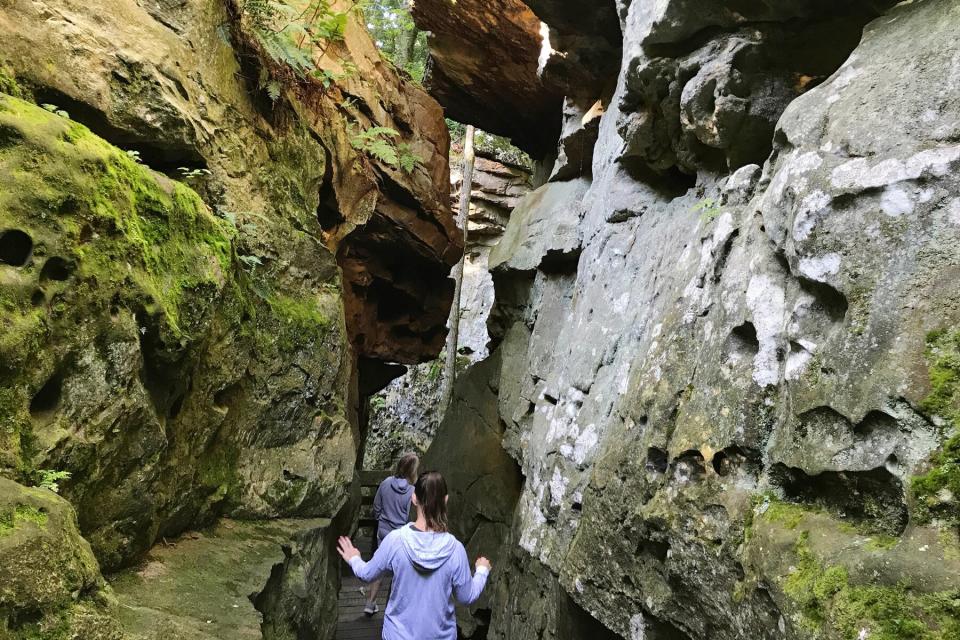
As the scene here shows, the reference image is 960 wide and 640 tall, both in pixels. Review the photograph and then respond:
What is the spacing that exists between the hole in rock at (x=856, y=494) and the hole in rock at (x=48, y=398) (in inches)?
155

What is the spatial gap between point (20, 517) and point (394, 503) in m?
5.47

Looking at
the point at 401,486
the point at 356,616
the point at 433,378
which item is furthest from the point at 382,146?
the point at 433,378

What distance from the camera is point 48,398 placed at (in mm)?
3361

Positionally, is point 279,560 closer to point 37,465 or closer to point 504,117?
point 37,465

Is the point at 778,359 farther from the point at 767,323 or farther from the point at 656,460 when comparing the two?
the point at 656,460

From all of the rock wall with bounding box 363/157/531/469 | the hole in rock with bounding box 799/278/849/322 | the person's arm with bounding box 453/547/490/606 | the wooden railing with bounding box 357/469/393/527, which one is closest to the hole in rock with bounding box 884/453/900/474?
the hole in rock with bounding box 799/278/849/322

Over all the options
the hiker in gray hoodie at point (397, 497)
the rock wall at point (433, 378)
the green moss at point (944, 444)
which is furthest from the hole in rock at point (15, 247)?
the rock wall at point (433, 378)

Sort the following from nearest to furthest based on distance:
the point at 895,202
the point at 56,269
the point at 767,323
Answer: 1. the point at 895,202
2. the point at 56,269
3. the point at 767,323

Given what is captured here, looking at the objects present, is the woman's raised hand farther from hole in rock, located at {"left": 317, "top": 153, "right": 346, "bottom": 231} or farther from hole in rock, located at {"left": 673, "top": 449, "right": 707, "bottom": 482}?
hole in rock, located at {"left": 317, "top": 153, "right": 346, "bottom": 231}

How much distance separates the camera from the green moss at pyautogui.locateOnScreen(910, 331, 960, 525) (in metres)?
2.35

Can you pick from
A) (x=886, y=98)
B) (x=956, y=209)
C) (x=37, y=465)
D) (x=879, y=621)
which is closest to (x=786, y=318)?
(x=956, y=209)

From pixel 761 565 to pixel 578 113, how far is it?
872cm

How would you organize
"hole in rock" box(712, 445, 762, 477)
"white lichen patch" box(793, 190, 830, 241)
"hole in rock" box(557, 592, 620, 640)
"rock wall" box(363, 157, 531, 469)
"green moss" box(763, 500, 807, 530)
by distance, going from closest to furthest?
1. "green moss" box(763, 500, 807, 530)
2. "white lichen patch" box(793, 190, 830, 241)
3. "hole in rock" box(712, 445, 762, 477)
4. "hole in rock" box(557, 592, 620, 640)
5. "rock wall" box(363, 157, 531, 469)

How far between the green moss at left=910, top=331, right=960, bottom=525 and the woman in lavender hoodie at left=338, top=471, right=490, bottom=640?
2432mm
